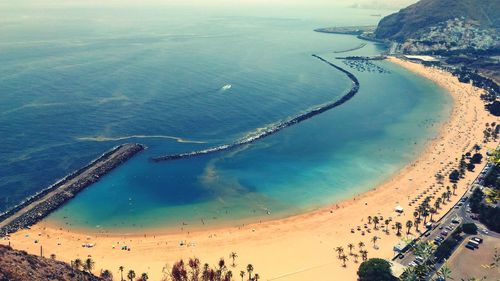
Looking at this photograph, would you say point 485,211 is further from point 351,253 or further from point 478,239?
point 351,253

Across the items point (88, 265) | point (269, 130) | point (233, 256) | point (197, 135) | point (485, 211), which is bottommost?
point (233, 256)

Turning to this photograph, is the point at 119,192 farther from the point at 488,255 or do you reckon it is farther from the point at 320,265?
the point at 488,255

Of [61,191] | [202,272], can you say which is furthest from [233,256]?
[61,191]

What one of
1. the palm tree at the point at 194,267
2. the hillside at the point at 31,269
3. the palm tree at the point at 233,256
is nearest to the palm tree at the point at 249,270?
the palm tree at the point at 233,256

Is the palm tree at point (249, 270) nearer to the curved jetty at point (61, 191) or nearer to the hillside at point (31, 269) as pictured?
the hillside at point (31, 269)

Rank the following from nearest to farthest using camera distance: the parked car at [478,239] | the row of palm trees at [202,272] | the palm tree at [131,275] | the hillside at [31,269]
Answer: the hillside at [31,269] < the palm tree at [131,275] < the row of palm trees at [202,272] < the parked car at [478,239]
